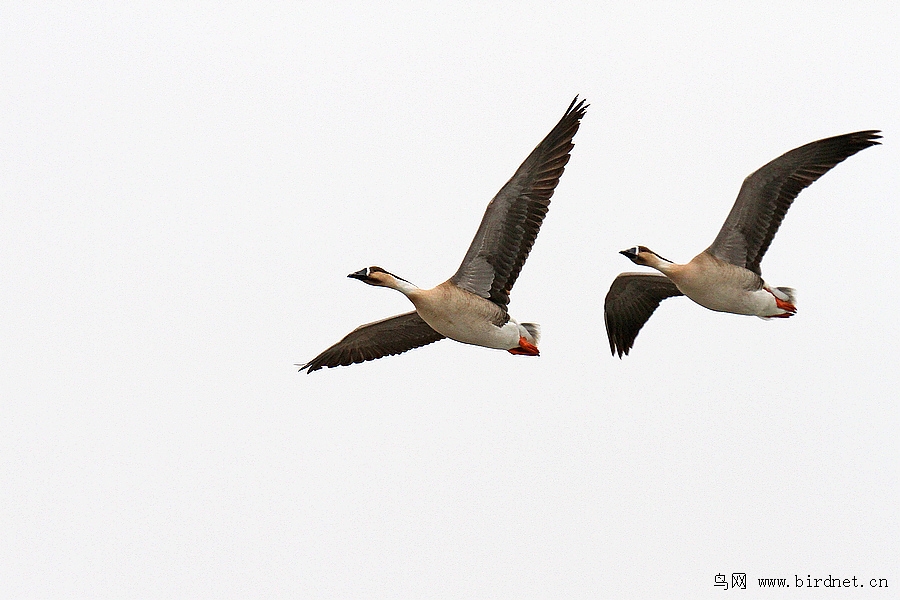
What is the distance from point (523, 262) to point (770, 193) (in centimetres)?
383

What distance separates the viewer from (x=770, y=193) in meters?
21.6

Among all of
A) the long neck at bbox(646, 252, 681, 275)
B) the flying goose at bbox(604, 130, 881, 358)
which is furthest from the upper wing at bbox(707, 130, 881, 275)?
the long neck at bbox(646, 252, 681, 275)

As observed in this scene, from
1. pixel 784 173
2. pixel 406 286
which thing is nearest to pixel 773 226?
pixel 784 173

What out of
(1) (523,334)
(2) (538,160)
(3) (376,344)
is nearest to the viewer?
(2) (538,160)

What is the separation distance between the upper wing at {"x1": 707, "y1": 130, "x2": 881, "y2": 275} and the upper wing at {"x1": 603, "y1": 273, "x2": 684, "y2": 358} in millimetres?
1680

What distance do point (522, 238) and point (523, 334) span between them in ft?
5.26

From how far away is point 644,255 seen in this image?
73.3ft

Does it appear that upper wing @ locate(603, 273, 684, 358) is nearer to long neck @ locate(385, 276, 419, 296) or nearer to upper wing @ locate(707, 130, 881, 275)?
upper wing @ locate(707, 130, 881, 275)

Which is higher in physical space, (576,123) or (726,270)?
(576,123)

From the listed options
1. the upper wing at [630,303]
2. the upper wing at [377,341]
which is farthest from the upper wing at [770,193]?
the upper wing at [377,341]

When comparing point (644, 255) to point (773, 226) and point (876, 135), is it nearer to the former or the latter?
point (773, 226)

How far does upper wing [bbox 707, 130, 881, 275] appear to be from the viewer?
2134cm

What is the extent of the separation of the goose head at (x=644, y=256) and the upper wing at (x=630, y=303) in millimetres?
956

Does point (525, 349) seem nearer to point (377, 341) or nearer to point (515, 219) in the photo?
point (515, 219)
